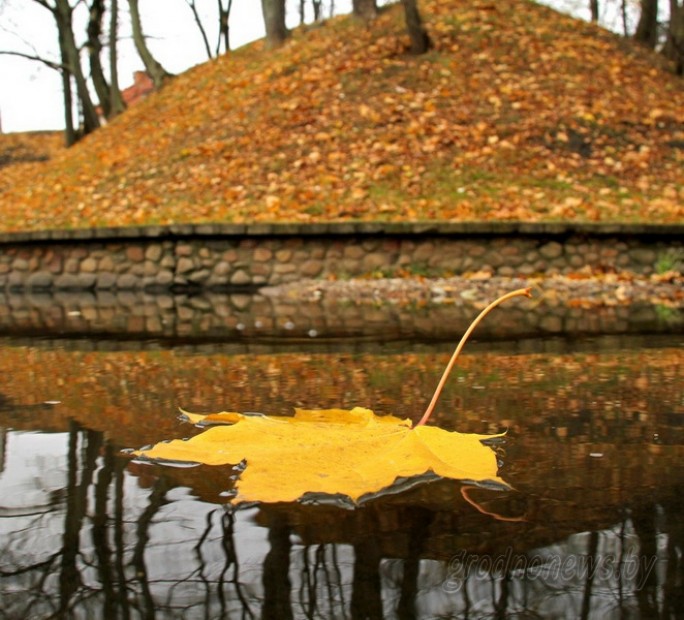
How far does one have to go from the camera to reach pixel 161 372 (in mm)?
3719

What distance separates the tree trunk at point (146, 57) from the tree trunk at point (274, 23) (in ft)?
9.86

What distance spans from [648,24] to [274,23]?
277 inches

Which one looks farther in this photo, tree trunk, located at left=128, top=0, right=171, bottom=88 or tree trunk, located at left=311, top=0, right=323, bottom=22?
tree trunk, located at left=311, top=0, right=323, bottom=22

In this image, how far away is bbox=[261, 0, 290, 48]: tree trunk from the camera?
16.0m

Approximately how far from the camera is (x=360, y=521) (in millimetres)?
1577

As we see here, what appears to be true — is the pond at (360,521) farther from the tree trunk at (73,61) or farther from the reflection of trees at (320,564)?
the tree trunk at (73,61)

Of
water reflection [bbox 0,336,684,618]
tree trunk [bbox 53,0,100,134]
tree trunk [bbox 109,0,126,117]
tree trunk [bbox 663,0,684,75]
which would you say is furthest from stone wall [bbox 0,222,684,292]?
tree trunk [bbox 109,0,126,117]

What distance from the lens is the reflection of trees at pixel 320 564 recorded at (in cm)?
123

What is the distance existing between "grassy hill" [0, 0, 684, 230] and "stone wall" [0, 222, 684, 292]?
41 centimetres

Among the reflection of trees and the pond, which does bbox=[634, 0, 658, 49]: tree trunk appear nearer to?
the pond

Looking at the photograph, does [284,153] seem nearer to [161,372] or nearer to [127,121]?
[127,121]

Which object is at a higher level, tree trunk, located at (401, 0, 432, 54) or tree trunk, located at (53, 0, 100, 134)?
tree trunk, located at (53, 0, 100, 134)

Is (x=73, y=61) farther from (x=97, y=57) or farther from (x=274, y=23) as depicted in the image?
(x=274, y=23)

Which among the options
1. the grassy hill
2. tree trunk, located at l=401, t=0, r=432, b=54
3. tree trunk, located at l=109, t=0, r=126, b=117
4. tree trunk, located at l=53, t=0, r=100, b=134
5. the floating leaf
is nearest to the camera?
the floating leaf
